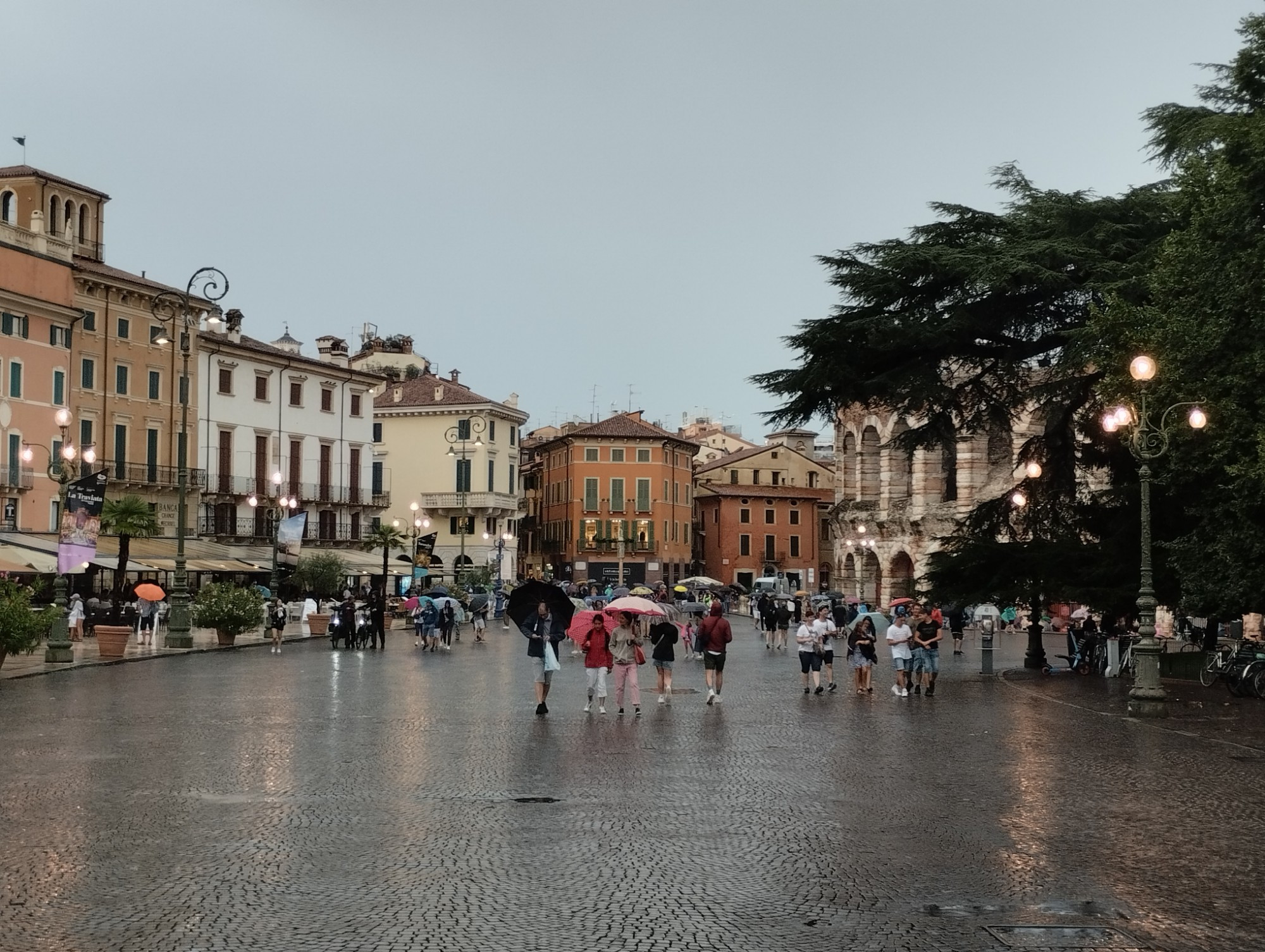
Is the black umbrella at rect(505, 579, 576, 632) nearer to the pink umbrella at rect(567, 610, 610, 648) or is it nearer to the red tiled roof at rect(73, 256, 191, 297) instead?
the pink umbrella at rect(567, 610, 610, 648)

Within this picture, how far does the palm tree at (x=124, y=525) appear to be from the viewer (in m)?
42.2

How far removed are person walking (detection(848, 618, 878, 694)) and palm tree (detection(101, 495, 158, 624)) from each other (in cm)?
2201

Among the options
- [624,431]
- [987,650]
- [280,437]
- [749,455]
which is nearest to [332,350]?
[280,437]

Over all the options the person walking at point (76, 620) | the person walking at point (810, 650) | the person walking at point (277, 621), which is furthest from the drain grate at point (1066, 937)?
the person walking at point (76, 620)

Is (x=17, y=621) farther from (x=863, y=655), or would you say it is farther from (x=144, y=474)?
(x=144, y=474)

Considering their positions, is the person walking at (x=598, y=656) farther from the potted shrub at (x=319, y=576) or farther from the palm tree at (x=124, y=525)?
the potted shrub at (x=319, y=576)

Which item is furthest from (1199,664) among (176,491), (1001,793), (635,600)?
(176,491)

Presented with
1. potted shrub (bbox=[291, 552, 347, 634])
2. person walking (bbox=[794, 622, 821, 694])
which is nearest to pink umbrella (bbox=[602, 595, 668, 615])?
person walking (bbox=[794, 622, 821, 694])

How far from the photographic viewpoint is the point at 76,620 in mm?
39562

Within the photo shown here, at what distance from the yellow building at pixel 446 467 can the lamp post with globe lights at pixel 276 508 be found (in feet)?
74.9

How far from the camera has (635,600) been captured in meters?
24.5

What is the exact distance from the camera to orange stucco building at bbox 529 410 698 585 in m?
107

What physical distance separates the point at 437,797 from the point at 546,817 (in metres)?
1.38

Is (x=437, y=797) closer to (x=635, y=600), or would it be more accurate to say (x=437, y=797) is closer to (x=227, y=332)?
(x=635, y=600)
